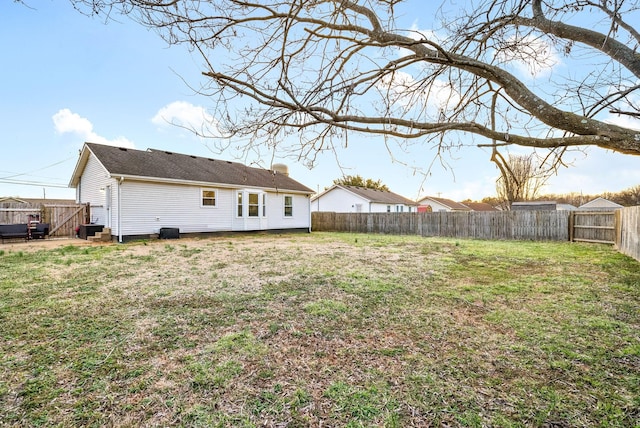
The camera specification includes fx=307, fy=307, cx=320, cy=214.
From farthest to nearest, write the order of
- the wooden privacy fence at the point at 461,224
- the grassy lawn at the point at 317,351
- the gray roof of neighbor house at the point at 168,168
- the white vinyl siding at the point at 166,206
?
1. the wooden privacy fence at the point at 461,224
2. the gray roof of neighbor house at the point at 168,168
3. the white vinyl siding at the point at 166,206
4. the grassy lawn at the point at 317,351

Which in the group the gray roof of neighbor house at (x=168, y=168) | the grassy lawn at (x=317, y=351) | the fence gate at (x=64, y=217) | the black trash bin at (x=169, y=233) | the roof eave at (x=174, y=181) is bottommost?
the grassy lawn at (x=317, y=351)

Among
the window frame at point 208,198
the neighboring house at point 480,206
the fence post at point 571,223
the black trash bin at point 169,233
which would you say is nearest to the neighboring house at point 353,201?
the window frame at point 208,198

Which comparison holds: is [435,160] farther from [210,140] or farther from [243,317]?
[243,317]

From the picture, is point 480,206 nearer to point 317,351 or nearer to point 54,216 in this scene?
point 54,216

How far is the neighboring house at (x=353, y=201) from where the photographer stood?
27.8 metres

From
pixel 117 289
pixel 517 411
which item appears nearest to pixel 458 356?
pixel 517 411

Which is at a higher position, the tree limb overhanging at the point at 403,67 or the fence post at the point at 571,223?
the tree limb overhanging at the point at 403,67

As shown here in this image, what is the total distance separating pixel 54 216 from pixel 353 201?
20990 millimetres

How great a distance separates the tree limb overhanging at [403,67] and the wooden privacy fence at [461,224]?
502 inches

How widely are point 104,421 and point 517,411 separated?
105 inches

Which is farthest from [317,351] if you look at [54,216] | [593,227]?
[54,216]

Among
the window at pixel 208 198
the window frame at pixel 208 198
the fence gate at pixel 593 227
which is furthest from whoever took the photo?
the window at pixel 208 198

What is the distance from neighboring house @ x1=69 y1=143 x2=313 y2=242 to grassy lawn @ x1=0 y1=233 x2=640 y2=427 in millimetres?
6871

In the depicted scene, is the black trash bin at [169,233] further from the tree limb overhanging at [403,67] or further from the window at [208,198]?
the tree limb overhanging at [403,67]
